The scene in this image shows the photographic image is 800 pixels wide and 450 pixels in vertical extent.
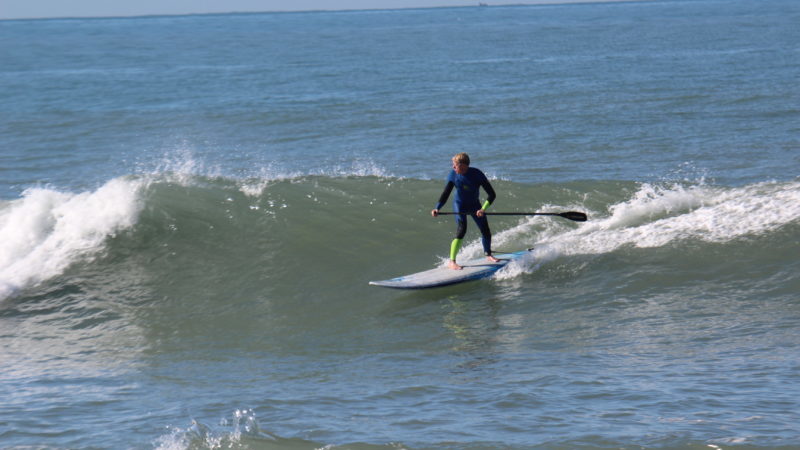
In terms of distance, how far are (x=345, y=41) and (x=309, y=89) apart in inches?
1404

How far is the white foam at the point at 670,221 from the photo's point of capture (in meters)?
12.4

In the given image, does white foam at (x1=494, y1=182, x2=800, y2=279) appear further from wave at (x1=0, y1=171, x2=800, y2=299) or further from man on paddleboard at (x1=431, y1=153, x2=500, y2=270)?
man on paddleboard at (x1=431, y1=153, x2=500, y2=270)

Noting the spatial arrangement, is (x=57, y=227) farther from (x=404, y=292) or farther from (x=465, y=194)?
(x=465, y=194)

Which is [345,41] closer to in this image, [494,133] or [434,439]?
[494,133]

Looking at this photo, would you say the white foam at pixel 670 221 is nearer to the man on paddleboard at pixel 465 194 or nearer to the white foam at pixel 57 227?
the man on paddleboard at pixel 465 194

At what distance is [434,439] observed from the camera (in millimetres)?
6766

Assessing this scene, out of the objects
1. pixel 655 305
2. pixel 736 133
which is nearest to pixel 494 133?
pixel 736 133

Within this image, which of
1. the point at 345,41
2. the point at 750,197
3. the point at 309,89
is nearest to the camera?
the point at 750,197

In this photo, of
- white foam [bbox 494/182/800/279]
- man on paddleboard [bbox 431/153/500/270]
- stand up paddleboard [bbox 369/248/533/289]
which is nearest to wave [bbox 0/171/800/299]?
white foam [bbox 494/182/800/279]

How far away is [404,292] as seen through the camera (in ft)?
38.0

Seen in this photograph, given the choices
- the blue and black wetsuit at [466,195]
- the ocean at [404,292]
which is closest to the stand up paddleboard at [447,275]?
the ocean at [404,292]

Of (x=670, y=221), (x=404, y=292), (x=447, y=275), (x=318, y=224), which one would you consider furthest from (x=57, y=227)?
(x=670, y=221)

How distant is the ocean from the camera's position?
24.0ft

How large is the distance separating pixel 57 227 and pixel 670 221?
9.33 m
